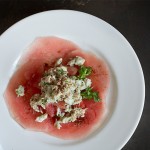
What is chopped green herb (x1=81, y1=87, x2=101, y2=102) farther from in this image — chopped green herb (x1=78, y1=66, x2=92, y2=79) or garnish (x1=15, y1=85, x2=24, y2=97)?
garnish (x1=15, y1=85, x2=24, y2=97)

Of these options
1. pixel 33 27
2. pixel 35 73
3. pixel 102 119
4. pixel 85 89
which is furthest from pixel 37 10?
pixel 102 119

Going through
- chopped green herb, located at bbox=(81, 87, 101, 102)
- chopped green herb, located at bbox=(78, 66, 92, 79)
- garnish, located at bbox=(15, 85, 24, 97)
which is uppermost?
chopped green herb, located at bbox=(78, 66, 92, 79)

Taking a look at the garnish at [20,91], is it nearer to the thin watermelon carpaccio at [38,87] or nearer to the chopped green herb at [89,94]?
the thin watermelon carpaccio at [38,87]

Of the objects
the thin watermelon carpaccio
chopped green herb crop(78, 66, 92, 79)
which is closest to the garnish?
the thin watermelon carpaccio

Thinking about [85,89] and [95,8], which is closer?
[85,89]

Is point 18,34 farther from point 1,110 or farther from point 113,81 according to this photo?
point 113,81

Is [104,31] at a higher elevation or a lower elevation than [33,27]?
higher
